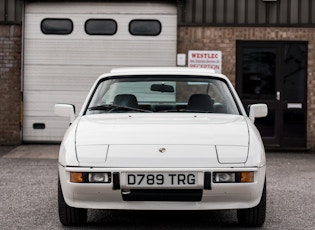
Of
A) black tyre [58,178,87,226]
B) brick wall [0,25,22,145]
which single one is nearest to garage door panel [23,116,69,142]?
brick wall [0,25,22,145]

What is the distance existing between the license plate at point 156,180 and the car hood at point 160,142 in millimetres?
82

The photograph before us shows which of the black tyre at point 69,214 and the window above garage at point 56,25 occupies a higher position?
the window above garage at point 56,25

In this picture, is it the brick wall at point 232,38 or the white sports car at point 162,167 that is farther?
the brick wall at point 232,38

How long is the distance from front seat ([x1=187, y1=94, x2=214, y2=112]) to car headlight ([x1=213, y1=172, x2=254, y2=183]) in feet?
4.35

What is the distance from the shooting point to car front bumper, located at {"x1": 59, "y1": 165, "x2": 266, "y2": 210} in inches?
202

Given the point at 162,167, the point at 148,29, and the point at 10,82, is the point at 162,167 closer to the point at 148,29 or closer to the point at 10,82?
the point at 148,29

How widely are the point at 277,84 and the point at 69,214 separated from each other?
8139 millimetres

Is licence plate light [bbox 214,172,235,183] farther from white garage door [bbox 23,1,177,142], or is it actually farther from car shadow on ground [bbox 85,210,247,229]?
white garage door [bbox 23,1,177,142]

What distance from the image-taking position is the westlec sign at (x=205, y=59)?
1296cm

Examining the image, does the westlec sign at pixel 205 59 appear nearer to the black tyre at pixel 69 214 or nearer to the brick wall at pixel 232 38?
the brick wall at pixel 232 38

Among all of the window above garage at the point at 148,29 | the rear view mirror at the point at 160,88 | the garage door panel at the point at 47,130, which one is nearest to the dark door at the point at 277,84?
the window above garage at the point at 148,29

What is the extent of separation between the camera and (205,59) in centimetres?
1298

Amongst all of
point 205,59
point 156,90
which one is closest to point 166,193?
point 156,90

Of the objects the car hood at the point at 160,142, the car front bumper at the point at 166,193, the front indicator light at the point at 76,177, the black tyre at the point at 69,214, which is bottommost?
the black tyre at the point at 69,214
